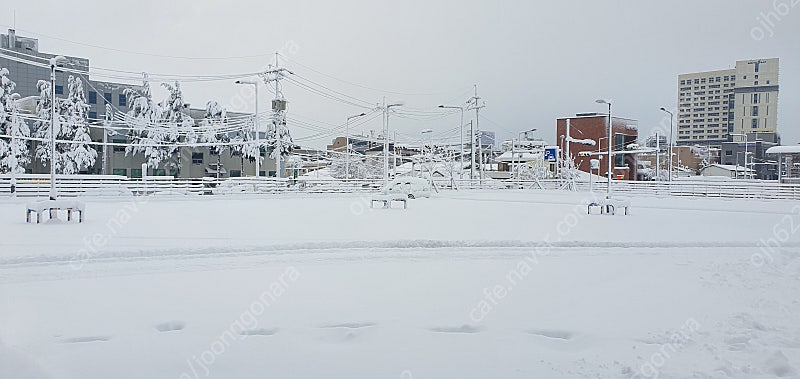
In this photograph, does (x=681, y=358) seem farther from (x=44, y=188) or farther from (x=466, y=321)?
(x=44, y=188)

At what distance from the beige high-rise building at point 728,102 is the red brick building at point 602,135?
22.4m

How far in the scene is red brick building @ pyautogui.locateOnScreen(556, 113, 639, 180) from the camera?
7550 cm

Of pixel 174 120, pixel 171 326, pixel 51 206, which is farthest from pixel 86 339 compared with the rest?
pixel 174 120

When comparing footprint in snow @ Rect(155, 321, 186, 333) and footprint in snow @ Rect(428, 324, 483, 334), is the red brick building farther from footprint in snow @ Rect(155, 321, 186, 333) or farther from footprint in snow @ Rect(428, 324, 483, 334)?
footprint in snow @ Rect(155, 321, 186, 333)

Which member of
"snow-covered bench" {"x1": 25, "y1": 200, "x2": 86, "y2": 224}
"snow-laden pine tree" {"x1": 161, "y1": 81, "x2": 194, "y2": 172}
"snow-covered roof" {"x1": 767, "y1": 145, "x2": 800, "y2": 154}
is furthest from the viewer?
"snow-laden pine tree" {"x1": 161, "y1": 81, "x2": 194, "y2": 172}

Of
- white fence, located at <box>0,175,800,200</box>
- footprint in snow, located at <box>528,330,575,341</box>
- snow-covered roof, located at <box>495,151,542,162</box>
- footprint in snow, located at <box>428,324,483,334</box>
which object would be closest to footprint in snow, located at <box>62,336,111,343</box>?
footprint in snow, located at <box>428,324,483,334</box>

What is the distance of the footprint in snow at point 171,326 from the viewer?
19.6ft

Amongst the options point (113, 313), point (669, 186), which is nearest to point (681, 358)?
point (113, 313)

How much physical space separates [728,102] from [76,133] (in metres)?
113

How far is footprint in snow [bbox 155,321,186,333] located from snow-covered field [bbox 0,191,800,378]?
3 cm

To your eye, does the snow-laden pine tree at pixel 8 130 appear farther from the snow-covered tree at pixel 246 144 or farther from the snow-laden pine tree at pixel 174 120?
the snow-covered tree at pixel 246 144

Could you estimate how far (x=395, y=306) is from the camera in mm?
6992

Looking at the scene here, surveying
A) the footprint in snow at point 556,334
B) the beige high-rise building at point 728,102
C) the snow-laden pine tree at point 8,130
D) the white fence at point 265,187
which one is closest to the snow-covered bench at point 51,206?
the footprint in snow at point 556,334

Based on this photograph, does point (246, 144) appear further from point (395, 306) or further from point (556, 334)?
point (556, 334)
